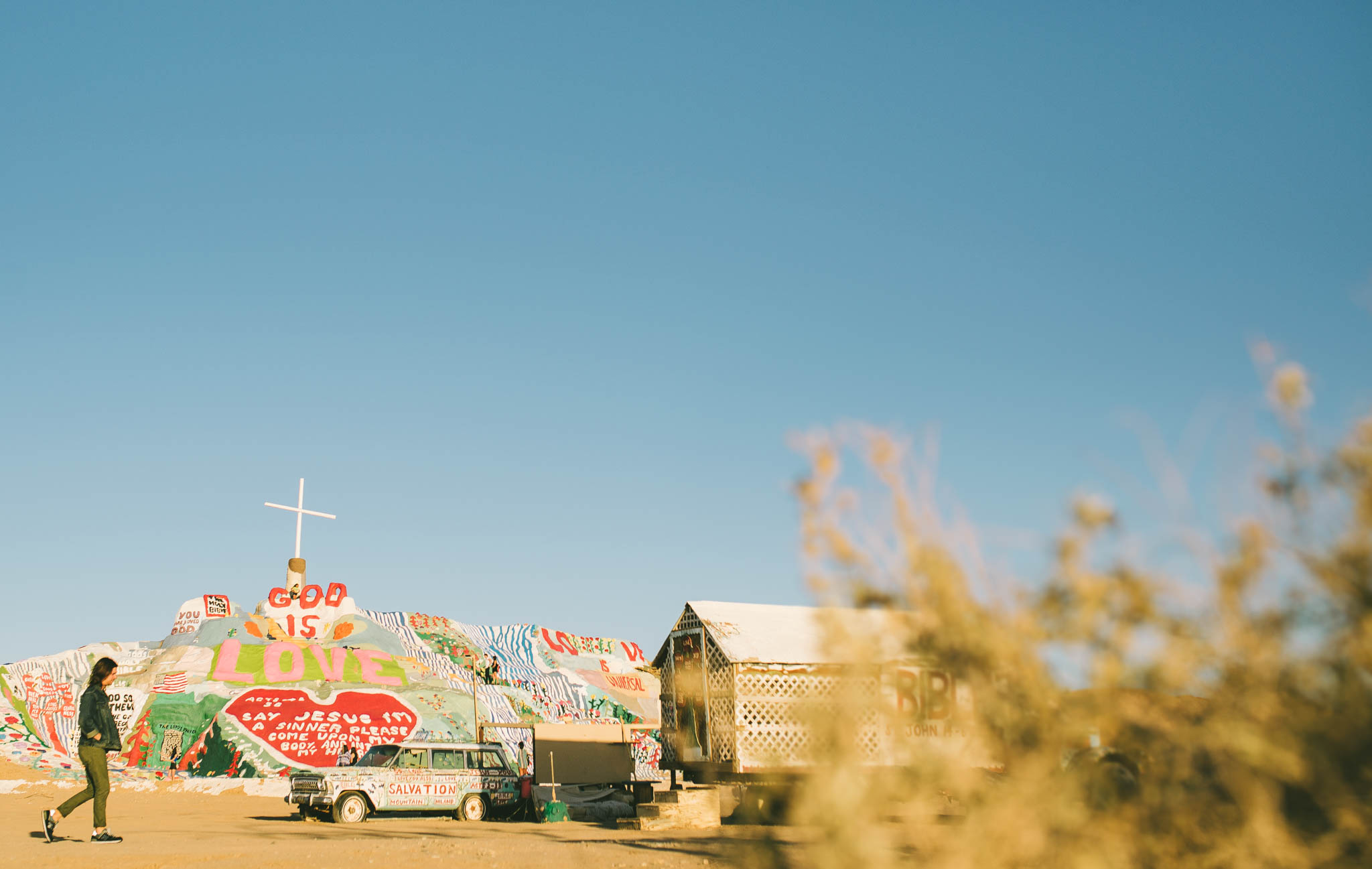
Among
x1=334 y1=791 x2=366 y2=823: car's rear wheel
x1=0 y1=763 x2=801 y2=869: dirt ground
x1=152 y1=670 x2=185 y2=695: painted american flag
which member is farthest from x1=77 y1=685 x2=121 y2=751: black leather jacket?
x1=152 y1=670 x2=185 y2=695: painted american flag

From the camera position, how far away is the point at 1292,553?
3252 millimetres

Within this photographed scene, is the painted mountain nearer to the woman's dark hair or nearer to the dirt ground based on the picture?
the dirt ground

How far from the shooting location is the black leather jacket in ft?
35.5

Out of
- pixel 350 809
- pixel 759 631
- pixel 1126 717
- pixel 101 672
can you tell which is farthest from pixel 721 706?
pixel 1126 717

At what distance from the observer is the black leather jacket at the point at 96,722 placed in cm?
1082

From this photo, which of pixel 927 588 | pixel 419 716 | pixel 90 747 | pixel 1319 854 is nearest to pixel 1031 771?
pixel 927 588

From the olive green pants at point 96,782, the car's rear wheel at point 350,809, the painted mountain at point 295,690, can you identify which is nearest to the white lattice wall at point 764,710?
the car's rear wheel at point 350,809

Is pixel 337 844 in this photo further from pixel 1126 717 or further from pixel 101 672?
pixel 1126 717

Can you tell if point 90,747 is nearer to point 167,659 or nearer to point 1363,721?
point 1363,721

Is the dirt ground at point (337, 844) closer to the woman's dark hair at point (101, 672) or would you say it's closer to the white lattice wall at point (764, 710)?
the white lattice wall at point (764, 710)

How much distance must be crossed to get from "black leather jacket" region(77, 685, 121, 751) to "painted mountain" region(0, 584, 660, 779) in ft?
63.0

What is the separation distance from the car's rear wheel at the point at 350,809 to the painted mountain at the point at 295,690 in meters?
12.7

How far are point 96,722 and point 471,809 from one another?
27.3 ft

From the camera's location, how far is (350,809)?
16812mm
